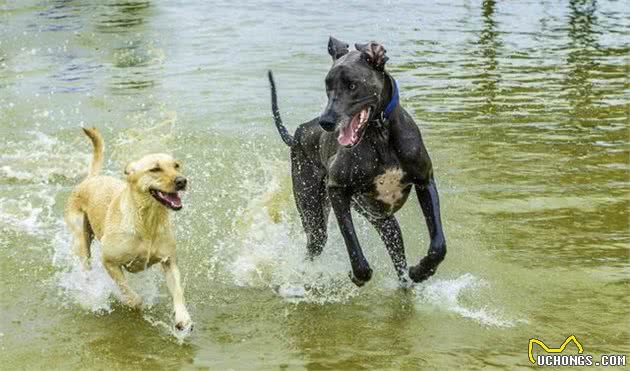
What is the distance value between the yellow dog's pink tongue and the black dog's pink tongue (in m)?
1.04

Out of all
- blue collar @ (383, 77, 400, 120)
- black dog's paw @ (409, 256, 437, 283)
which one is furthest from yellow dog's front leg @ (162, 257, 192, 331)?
blue collar @ (383, 77, 400, 120)

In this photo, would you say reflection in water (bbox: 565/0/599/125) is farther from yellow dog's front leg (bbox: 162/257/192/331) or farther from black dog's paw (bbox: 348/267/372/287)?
yellow dog's front leg (bbox: 162/257/192/331)

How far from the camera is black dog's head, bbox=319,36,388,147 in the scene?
17.1 ft

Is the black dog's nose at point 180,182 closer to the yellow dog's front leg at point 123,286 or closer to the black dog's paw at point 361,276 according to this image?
the yellow dog's front leg at point 123,286

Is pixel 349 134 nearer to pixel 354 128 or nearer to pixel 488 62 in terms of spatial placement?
pixel 354 128

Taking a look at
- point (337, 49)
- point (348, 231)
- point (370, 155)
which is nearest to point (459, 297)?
point (348, 231)

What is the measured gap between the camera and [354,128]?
17.5 ft

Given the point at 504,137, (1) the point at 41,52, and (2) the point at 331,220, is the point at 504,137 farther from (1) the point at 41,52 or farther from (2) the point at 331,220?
(1) the point at 41,52

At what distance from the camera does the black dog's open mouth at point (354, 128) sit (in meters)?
5.31

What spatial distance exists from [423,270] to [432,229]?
275mm

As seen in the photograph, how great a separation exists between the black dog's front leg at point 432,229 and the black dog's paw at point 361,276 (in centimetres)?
34

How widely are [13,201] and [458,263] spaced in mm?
4122

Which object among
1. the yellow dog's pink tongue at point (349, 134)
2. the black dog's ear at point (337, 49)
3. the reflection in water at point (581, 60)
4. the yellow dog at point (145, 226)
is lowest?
the reflection in water at point (581, 60)

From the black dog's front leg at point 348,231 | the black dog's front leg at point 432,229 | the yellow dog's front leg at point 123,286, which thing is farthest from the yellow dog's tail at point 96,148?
the black dog's front leg at point 432,229
